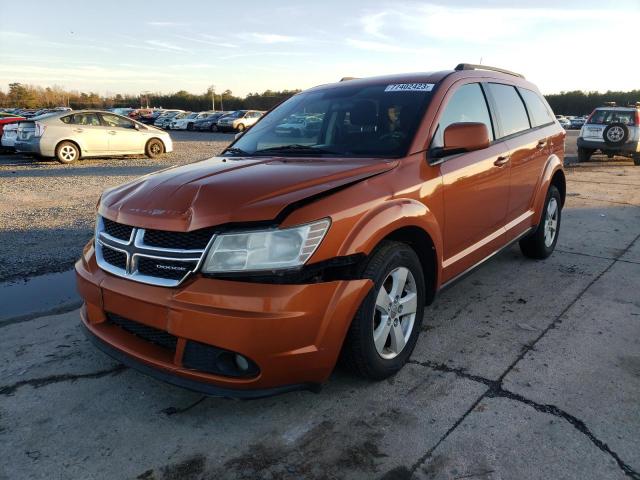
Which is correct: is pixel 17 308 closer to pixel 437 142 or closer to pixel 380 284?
pixel 380 284

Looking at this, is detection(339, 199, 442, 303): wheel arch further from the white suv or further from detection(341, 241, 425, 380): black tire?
the white suv

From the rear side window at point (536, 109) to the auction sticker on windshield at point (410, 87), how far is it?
1.80 meters

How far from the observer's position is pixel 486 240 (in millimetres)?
3984

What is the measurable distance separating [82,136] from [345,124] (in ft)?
40.6

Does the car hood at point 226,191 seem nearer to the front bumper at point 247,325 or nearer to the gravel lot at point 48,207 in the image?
the front bumper at point 247,325

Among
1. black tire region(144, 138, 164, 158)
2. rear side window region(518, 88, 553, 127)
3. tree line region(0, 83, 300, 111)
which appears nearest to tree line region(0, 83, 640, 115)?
tree line region(0, 83, 300, 111)

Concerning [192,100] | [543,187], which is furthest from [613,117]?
[192,100]

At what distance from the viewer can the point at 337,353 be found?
253 centimetres

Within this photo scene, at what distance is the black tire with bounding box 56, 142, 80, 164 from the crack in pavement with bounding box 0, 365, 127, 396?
12.1m

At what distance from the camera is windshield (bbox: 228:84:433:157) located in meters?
3.32

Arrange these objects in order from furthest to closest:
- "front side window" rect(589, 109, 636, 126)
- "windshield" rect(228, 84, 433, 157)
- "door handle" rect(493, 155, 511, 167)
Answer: "front side window" rect(589, 109, 636, 126) < "door handle" rect(493, 155, 511, 167) < "windshield" rect(228, 84, 433, 157)

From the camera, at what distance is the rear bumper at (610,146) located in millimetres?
13969

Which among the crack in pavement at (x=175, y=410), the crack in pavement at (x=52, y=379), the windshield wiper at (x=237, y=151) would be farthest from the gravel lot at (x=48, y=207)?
the crack in pavement at (x=175, y=410)

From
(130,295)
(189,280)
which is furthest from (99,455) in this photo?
(189,280)
